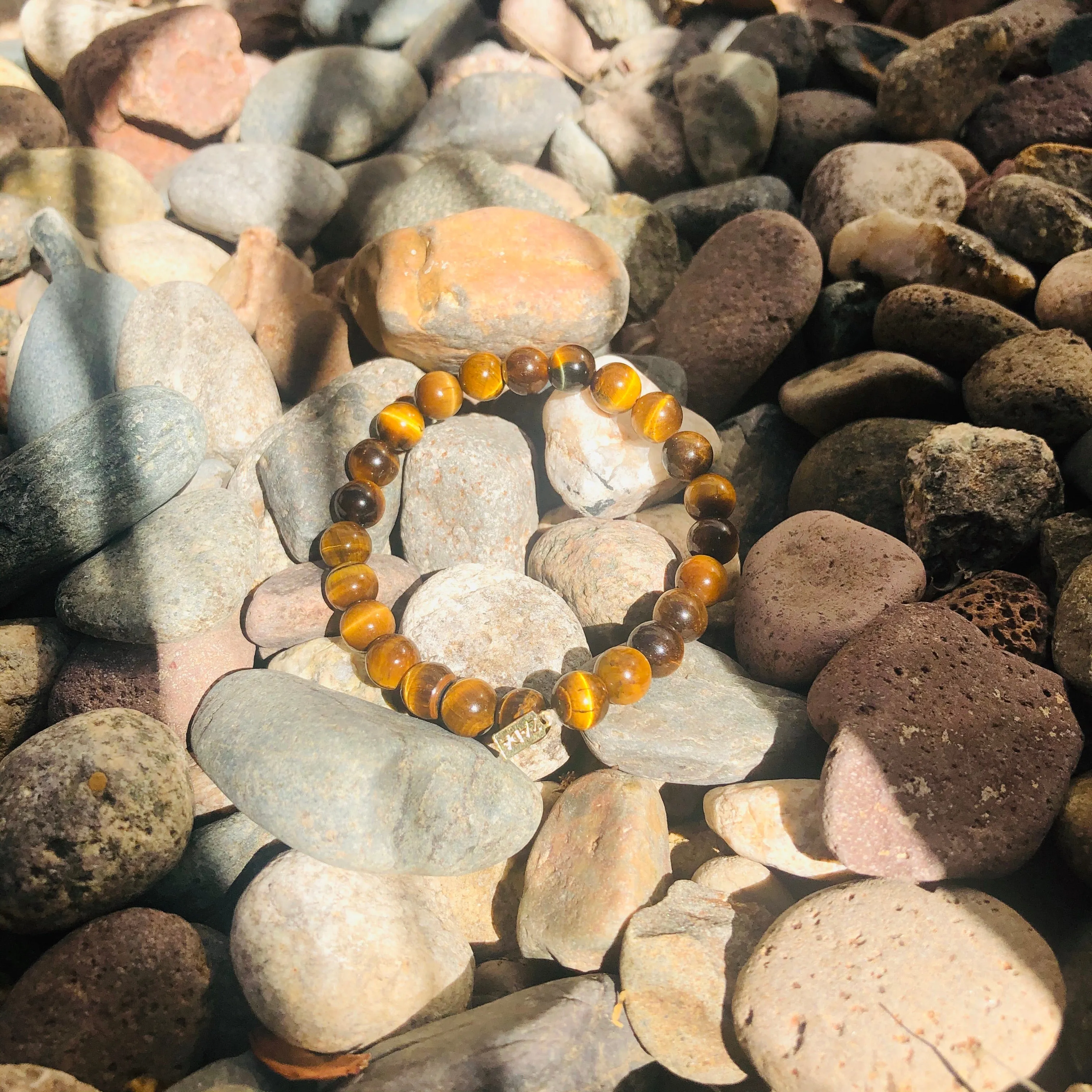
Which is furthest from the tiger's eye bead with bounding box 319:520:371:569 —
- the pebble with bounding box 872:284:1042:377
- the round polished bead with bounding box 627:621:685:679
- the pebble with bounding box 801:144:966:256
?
the pebble with bounding box 801:144:966:256

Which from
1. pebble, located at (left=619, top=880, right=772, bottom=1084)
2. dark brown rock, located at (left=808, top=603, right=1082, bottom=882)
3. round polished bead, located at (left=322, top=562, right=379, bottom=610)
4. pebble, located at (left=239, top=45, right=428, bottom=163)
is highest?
pebble, located at (left=239, top=45, right=428, bottom=163)

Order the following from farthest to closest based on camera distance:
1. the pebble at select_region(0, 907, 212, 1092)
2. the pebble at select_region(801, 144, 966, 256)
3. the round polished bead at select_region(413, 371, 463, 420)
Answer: the pebble at select_region(801, 144, 966, 256)
the round polished bead at select_region(413, 371, 463, 420)
the pebble at select_region(0, 907, 212, 1092)

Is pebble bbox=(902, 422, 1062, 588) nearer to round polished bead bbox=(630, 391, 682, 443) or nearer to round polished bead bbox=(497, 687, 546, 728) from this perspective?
round polished bead bbox=(630, 391, 682, 443)

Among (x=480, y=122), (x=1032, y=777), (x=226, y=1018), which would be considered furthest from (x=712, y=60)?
(x=226, y=1018)

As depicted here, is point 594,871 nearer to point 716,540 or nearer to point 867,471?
point 716,540

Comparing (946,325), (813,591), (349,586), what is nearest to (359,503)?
(349,586)

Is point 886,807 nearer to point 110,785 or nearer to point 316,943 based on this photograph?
point 316,943
